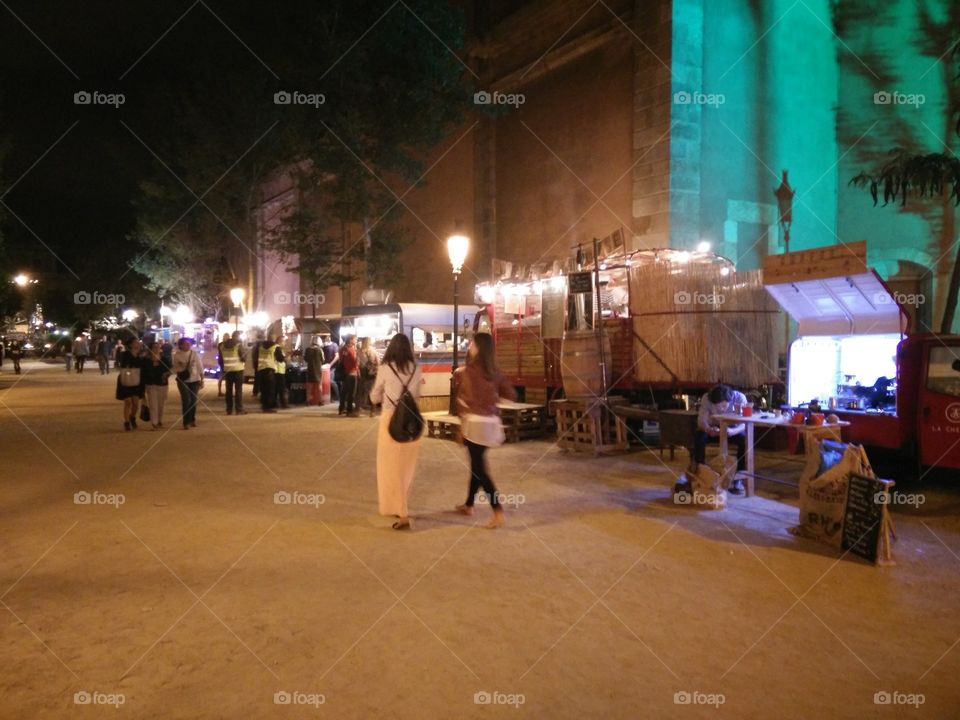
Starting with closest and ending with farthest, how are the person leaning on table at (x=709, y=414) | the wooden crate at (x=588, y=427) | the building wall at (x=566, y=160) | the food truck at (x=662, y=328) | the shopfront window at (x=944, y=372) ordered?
the shopfront window at (x=944, y=372), the person leaning on table at (x=709, y=414), the food truck at (x=662, y=328), the wooden crate at (x=588, y=427), the building wall at (x=566, y=160)

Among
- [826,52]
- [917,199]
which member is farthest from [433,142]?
[917,199]

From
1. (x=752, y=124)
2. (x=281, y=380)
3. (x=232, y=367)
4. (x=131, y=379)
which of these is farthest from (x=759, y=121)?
(x=131, y=379)

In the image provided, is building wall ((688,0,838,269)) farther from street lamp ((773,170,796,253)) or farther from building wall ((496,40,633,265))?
building wall ((496,40,633,265))

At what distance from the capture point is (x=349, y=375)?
16.3 meters

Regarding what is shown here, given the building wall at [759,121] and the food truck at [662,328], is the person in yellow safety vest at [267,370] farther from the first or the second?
the building wall at [759,121]

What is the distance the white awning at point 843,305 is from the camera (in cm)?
860

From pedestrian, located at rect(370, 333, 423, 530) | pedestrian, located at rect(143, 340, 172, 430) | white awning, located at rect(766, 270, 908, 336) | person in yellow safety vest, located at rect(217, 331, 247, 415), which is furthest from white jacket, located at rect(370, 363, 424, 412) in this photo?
person in yellow safety vest, located at rect(217, 331, 247, 415)

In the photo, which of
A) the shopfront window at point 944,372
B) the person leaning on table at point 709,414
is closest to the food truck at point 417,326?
the person leaning on table at point 709,414

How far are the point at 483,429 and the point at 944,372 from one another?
5.17 m

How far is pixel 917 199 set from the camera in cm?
1670

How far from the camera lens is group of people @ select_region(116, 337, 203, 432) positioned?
12.9 metres

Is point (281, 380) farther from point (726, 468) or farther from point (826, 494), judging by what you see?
point (826, 494)

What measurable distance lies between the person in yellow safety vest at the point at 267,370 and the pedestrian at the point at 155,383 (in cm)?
262

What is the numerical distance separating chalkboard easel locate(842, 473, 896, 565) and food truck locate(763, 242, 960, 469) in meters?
2.45
